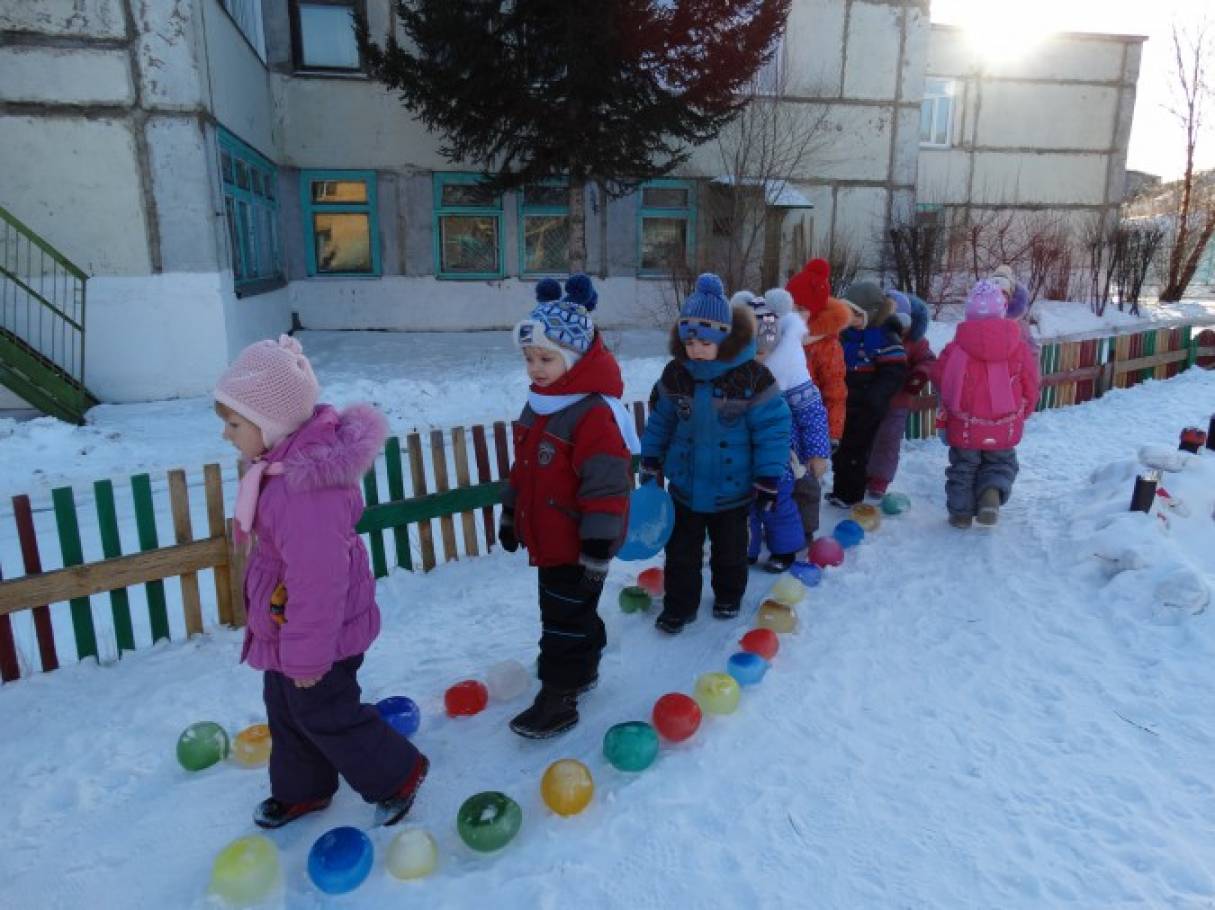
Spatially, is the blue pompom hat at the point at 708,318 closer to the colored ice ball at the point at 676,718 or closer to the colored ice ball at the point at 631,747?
the colored ice ball at the point at 676,718

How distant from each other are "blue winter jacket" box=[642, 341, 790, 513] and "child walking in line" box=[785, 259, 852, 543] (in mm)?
1409

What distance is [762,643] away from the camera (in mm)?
3578

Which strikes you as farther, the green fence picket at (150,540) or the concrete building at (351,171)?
the concrete building at (351,171)

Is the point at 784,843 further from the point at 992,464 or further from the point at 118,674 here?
the point at 992,464

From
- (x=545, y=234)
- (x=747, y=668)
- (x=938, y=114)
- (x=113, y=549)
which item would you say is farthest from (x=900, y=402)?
(x=938, y=114)

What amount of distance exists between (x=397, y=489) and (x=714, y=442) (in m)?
1.84

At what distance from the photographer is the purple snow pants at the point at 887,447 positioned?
5762 millimetres

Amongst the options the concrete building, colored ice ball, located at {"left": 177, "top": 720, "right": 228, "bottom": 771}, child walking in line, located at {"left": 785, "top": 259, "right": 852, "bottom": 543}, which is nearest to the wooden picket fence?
colored ice ball, located at {"left": 177, "top": 720, "right": 228, "bottom": 771}

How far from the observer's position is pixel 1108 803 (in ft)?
8.59

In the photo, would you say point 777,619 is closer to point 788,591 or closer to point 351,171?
point 788,591

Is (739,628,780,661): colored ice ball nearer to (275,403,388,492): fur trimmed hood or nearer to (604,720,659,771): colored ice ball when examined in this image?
(604,720,659,771): colored ice ball

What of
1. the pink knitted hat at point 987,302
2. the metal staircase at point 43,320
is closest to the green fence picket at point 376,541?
the pink knitted hat at point 987,302

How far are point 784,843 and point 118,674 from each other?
295cm

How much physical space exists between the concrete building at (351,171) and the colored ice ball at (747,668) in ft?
24.2
